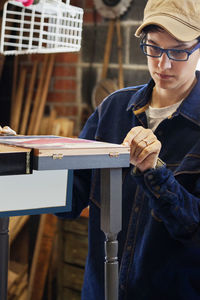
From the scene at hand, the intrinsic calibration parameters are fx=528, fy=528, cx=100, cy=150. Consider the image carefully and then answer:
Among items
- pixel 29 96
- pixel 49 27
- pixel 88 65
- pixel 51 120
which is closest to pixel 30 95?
pixel 29 96

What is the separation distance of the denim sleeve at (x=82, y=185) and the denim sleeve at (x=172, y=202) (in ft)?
0.93

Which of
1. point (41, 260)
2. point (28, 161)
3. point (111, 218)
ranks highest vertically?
point (28, 161)

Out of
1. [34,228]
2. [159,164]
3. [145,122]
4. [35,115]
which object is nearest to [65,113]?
[35,115]

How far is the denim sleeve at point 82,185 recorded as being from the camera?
1.41 metres

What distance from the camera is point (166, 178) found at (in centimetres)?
112

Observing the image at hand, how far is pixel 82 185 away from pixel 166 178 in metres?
0.35

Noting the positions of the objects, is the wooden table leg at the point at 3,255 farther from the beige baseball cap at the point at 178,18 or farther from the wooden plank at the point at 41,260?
the wooden plank at the point at 41,260

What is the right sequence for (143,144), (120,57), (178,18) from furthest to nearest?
(120,57) → (178,18) → (143,144)

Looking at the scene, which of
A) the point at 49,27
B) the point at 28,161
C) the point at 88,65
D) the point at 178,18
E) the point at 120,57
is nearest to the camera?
the point at 28,161

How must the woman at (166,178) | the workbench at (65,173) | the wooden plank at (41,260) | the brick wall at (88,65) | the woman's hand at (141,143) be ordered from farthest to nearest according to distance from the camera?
the wooden plank at (41,260) → the brick wall at (88,65) → the woman at (166,178) → the woman's hand at (141,143) → the workbench at (65,173)

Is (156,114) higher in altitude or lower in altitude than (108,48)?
lower

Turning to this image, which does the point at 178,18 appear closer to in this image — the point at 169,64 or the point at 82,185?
the point at 169,64

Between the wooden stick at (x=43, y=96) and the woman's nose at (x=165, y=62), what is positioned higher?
the woman's nose at (x=165, y=62)

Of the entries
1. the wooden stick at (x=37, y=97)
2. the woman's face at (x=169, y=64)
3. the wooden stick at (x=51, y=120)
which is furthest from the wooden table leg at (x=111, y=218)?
the wooden stick at (x=37, y=97)
